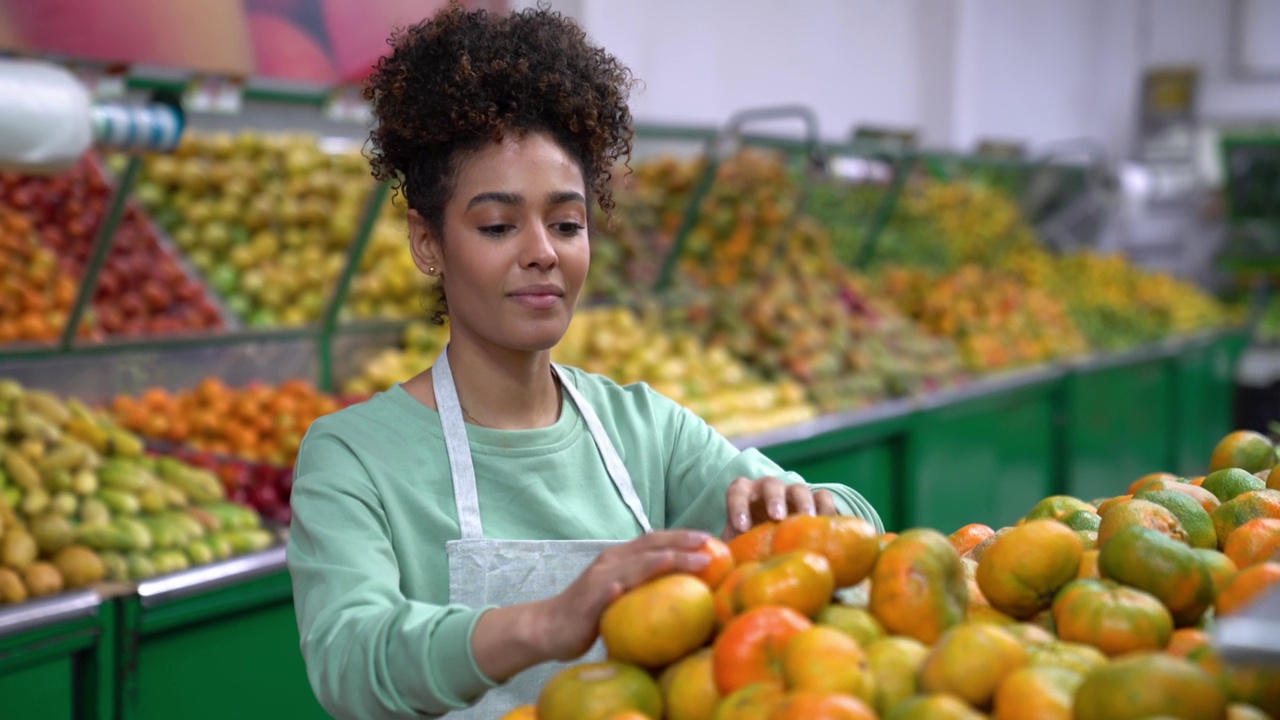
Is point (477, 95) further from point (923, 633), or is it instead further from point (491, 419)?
point (923, 633)

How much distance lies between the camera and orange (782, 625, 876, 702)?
101 cm

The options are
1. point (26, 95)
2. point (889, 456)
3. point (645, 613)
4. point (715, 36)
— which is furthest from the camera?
point (715, 36)

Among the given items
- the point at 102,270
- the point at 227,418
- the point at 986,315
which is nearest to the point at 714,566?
the point at 227,418

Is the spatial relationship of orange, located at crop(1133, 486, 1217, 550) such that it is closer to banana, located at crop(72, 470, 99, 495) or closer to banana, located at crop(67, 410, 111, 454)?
banana, located at crop(72, 470, 99, 495)

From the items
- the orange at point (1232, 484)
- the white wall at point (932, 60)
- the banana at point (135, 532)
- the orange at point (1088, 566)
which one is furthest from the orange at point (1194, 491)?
the white wall at point (932, 60)

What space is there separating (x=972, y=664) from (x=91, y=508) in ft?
8.33

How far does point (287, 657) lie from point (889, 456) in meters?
2.91

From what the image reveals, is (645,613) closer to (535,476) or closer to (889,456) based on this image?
(535,476)

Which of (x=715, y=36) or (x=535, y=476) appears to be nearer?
(x=535, y=476)

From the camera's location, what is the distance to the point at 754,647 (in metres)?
1.09

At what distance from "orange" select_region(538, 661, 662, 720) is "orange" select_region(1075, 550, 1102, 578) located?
56 centimetres

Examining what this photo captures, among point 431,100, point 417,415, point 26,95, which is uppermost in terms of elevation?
point 26,95

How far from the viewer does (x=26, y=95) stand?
8.11 feet

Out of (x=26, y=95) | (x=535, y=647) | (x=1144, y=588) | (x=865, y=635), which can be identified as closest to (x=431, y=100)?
(x=535, y=647)
